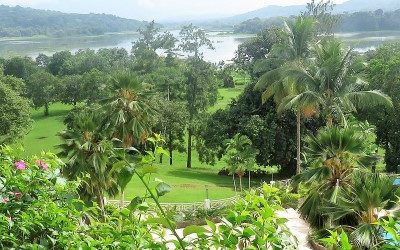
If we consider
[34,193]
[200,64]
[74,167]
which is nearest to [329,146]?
[74,167]

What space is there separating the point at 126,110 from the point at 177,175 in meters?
10.4

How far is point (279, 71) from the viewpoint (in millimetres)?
18422

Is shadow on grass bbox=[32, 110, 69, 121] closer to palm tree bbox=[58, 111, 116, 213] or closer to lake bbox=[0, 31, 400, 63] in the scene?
palm tree bbox=[58, 111, 116, 213]

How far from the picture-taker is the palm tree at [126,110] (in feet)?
53.1

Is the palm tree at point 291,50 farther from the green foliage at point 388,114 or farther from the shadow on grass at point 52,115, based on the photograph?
the shadow on grass at point 52,115

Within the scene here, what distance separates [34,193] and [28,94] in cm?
4308

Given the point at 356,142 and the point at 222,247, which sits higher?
the point at 222,247

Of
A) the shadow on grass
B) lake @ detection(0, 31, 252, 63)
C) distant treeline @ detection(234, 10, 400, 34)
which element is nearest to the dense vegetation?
the shadow on grass

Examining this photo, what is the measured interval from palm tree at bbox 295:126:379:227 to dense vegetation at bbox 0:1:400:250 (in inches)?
0.9

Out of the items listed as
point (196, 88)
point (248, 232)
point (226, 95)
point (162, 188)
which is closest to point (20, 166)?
point (162, 188)

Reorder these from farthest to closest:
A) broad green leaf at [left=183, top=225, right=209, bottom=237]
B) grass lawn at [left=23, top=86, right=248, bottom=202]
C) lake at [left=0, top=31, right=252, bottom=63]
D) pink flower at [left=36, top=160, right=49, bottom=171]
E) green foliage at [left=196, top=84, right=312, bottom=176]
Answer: lake at [left=0, top=31, right=252, bottom=63] < green foliage at [left=196, top=84, right=312, bottom=176] < grass lawn at [left=23, top=86, right=248, bottom=202] < pink flower at [left=36, top=160, right=49, bottom=171] < broad green leaf at [left=183, top=225, right=209, bottom=237]

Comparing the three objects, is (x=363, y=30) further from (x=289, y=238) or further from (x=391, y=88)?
(x=289, y=238)

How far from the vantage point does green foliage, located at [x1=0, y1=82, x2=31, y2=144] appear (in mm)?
27658

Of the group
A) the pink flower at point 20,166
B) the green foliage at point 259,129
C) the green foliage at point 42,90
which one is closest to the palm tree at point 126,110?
the green foliage at point 259,129
